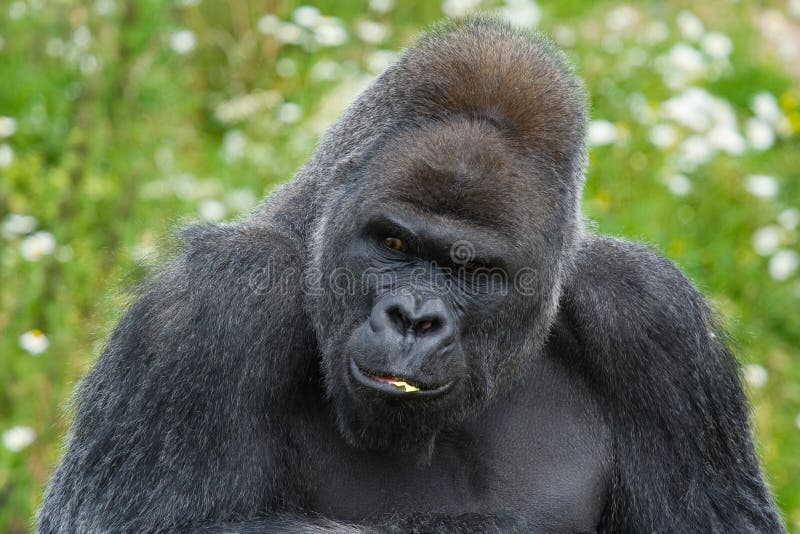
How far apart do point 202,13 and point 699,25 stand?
3.75 meters

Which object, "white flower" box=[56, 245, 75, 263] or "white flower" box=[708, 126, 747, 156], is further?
"white flower" box=[708, 126, 747, 156]

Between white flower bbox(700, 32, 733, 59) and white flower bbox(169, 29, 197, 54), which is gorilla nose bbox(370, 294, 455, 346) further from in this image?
white flower bbox(700, 32, 733, 59)

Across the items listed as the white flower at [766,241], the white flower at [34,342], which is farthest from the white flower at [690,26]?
the white flower at [34,342]

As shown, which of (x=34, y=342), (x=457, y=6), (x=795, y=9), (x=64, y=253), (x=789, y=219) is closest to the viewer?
(x=34, y=342)

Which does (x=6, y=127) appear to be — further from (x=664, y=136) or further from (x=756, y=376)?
(x=756, y=376)

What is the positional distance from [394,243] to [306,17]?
4910mm

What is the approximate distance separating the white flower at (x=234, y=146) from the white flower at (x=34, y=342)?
2.22 meters

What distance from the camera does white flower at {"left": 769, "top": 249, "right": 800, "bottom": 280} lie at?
7.28 metres

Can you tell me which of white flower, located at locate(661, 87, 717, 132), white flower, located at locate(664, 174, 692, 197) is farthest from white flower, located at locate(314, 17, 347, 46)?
white flower, located at locate(664, 174, 692, 197)

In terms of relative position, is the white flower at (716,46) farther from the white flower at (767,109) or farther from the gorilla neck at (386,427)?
the gorilla neck at (386,427)

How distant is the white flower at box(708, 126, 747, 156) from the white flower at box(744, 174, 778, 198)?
21 centimetres

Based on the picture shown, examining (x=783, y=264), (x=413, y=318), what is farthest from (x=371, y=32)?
(x=413, y=318)

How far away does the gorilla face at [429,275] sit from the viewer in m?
3.44

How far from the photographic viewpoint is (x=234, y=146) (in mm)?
7605
